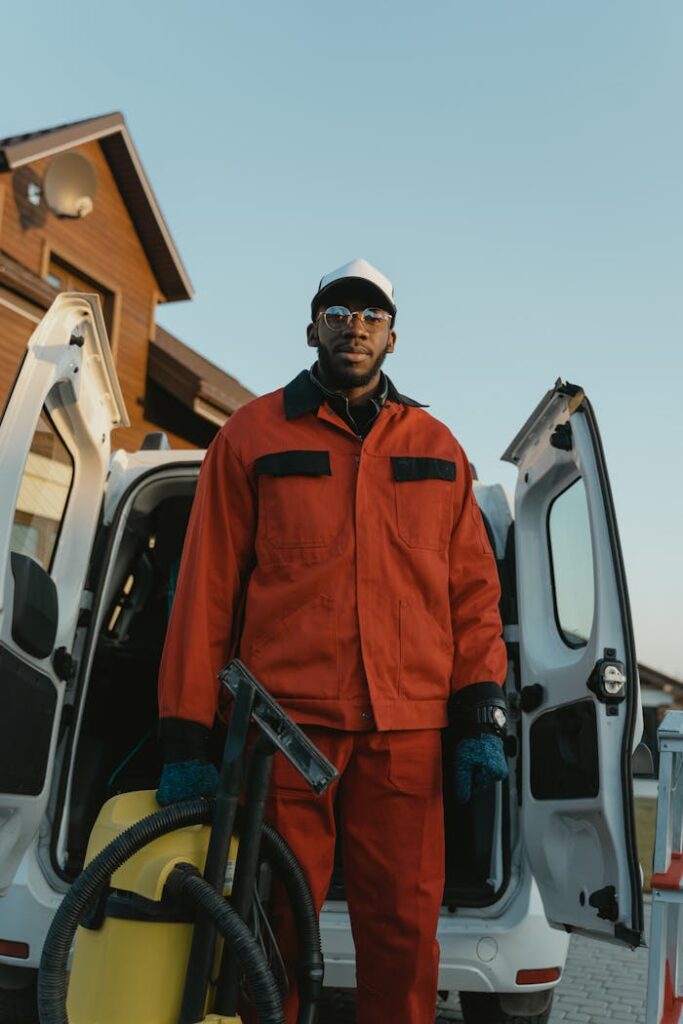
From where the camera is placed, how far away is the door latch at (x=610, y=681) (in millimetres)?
3061

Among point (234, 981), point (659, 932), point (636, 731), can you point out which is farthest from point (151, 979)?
point (636, 731)

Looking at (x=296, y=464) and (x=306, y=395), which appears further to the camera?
(x=306, y=395)

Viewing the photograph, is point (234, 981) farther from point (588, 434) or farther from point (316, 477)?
point (588, 434)

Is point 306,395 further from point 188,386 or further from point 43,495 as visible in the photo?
point 188,386

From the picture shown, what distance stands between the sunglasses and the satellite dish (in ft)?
37.7

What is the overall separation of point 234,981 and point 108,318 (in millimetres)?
13005

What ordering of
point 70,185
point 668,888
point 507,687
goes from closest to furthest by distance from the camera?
1. point 668,888
2. point 507,687
3. point 70,185

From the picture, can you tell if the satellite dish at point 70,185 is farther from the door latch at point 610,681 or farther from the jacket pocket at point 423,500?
the door latch at point 610,681

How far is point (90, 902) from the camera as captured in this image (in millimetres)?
2334

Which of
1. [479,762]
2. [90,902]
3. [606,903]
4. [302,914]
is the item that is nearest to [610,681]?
[479,762]

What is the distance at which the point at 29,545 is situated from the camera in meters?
3.39

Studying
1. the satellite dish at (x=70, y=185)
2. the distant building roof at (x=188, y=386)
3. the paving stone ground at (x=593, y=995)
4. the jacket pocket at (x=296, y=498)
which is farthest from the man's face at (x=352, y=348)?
the distant building roof at (x=188, y=386)

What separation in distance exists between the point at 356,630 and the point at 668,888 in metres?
0.97

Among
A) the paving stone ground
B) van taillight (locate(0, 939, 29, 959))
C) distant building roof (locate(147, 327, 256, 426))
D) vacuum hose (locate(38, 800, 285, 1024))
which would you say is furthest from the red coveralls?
distant building roof (locate(147, 327, 256, 426))
